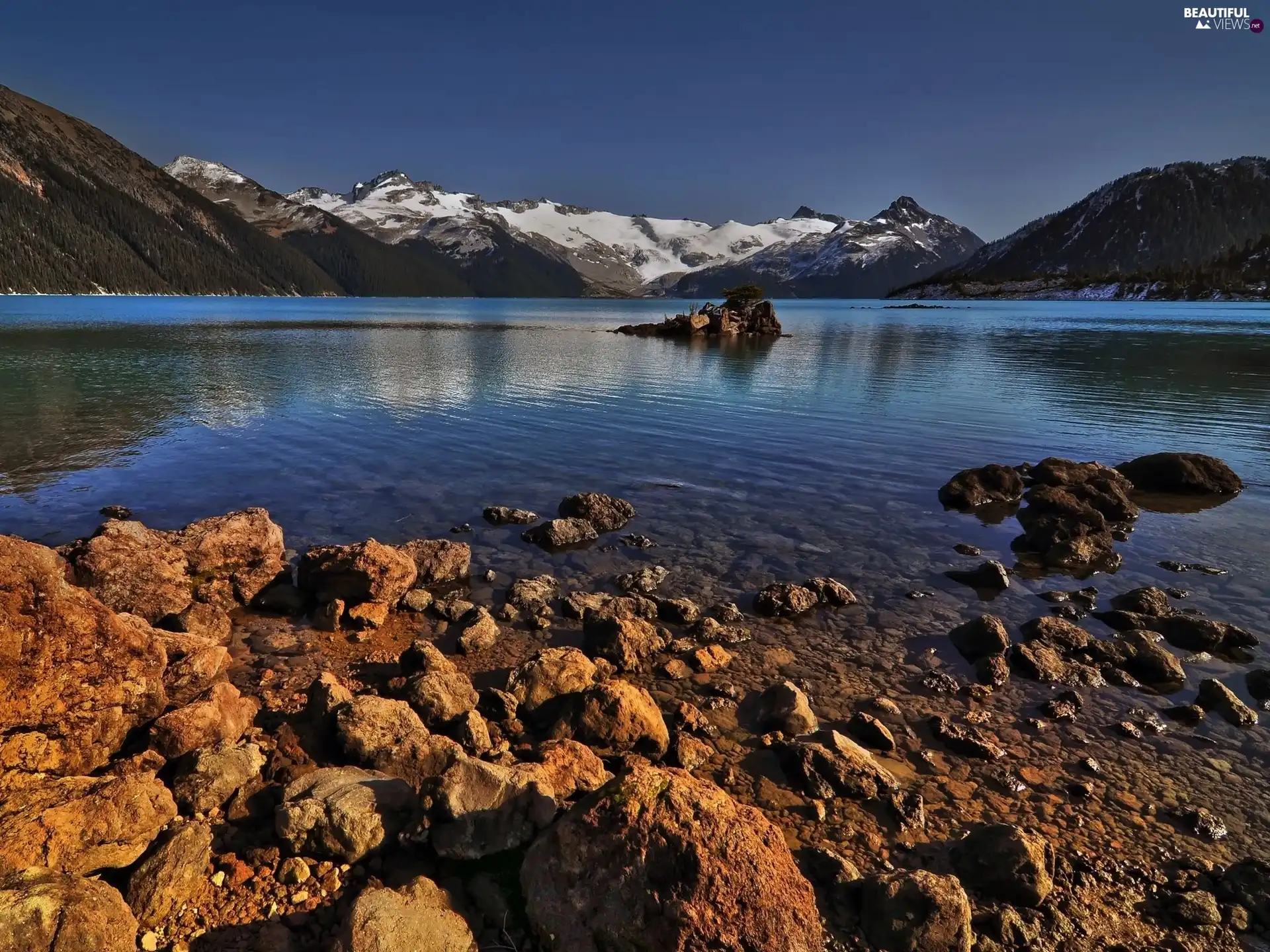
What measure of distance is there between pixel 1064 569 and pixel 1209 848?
11.0 metres

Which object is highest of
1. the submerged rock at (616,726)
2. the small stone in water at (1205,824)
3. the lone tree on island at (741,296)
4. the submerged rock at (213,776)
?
the lone tree on island at (741,296)

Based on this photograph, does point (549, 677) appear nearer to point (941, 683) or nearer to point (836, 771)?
point (836, 771)

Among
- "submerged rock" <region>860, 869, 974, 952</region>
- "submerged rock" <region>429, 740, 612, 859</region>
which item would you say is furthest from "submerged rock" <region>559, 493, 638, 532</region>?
"submerged rock" <region>860, 869, 974, 952</region>

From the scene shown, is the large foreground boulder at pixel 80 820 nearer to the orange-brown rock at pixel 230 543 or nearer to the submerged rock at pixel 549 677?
the submerged rock at pixel 549 677

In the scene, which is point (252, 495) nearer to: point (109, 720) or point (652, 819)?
point (109, 720)

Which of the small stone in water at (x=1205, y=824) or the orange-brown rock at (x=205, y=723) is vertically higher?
the orange-brown rock at (x=205, y=723)

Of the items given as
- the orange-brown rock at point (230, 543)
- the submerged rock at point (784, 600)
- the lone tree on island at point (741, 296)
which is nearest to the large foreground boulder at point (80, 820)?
the orange-brown rock at point (230, 543)

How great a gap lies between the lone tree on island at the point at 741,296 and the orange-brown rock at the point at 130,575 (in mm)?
127354

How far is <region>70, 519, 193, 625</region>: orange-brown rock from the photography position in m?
13.7

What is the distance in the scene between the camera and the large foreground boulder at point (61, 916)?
18.2 ft

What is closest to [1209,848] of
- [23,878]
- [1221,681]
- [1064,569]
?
[1221,681]

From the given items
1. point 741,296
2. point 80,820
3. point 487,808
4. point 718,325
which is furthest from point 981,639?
point 741,296

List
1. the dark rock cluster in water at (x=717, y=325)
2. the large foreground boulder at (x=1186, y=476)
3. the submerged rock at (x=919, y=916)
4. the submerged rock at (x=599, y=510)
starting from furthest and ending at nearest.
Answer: the dark rock cluster in water at (x=717, y=325) < the large foreground boulder at (x=1186, y=476) < the submerged rock at (x=599, y=510) < the submerged rock at (x=919, y=916)

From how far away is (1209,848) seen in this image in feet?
27.9
